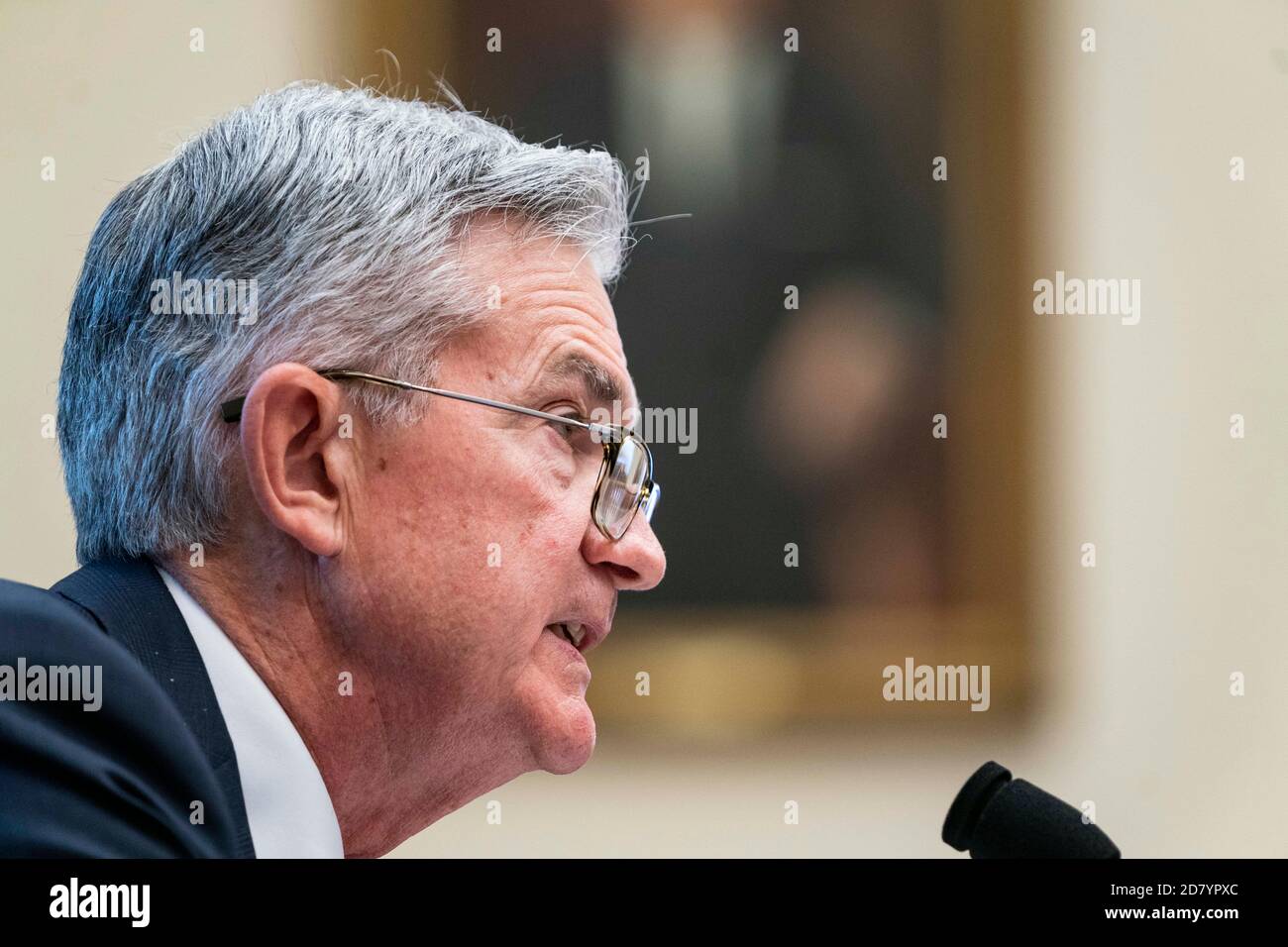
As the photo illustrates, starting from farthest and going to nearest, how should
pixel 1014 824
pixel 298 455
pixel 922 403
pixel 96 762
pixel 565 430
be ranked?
pixel 922 403 → pixel 565 430 → pixel 298 455 → pixel 1014 824 → pixel 96 762

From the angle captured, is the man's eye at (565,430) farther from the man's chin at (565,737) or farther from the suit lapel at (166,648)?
the suit lapel at (166,648)

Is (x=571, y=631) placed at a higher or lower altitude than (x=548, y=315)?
lower

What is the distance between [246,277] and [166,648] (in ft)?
1.37

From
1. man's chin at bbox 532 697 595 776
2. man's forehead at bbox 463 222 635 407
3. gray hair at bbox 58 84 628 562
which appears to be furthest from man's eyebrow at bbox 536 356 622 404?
man's chin at bbox 532 697 595 776

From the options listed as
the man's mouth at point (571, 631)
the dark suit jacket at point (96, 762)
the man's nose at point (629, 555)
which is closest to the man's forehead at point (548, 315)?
the man's nose at point (629, 555)

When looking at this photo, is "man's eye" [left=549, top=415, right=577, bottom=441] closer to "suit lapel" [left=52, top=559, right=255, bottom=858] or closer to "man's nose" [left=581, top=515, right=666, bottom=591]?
"man's nose" [left=581, top=515, right=666, bottom=591]

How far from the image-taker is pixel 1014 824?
1276mm

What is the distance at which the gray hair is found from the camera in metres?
1.45

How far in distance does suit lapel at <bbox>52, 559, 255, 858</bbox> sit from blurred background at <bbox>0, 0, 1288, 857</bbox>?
1.72 m

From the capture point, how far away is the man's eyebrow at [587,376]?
5.17 feet

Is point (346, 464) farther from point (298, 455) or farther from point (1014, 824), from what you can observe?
point (1014, 824)

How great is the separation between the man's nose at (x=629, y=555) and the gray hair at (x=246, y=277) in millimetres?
264

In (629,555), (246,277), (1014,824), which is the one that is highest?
(246,277)

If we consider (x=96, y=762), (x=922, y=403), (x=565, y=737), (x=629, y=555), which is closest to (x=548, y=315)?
(x=629, y=555)
